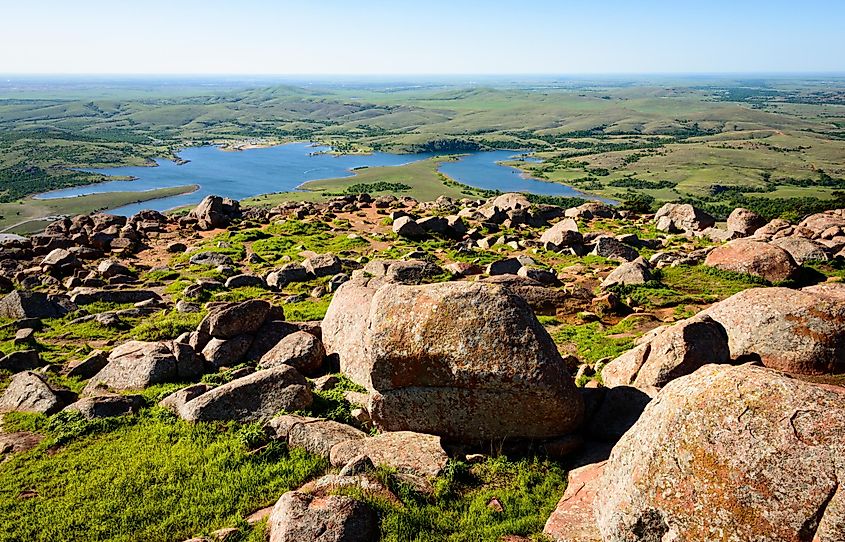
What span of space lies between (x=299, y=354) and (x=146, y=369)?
6771mm

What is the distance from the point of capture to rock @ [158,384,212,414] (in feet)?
61.2

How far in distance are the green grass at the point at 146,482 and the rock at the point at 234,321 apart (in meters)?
6.66

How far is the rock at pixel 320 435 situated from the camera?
15.5 meters

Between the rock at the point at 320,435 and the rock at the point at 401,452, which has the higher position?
the rock at the point at 401,452

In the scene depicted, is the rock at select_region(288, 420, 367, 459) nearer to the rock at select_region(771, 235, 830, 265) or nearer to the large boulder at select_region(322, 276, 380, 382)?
the large boulder at select_region(322, 276, 380, 382)

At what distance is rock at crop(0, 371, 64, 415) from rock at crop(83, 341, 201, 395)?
5.45 feet

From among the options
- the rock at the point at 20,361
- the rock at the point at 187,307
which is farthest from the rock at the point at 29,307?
the rock at the point at 20,361

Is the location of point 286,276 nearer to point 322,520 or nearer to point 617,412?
point 617,412

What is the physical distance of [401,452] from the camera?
14594 millimetres

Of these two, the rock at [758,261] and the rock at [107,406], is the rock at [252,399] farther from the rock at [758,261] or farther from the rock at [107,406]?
the rock at [758,261]

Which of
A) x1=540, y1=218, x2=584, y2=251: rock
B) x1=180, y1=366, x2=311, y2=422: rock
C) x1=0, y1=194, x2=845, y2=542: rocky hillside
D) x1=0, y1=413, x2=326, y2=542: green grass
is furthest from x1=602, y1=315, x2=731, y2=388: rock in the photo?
x1=540, y1=218, x2=584, y2=251: rock

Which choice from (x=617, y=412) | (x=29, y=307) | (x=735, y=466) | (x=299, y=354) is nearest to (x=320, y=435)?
(x=299, y=354)

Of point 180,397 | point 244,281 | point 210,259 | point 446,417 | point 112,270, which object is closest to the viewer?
point 446,417

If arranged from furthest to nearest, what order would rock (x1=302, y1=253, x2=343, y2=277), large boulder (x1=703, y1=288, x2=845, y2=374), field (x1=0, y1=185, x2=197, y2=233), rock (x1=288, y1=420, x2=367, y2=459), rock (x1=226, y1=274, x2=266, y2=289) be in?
field (x1=0, y1=185, x2=197, y2=233)
rock (x1=302, y1=253, x2=343, y2=277)
rock (x1=226, y1=274, x2=266, y2=289)
large boulder (x1=703, y1=288, x2=845, y2=374)
rock (x1=288, y1=420, x2=367, y2=459)
